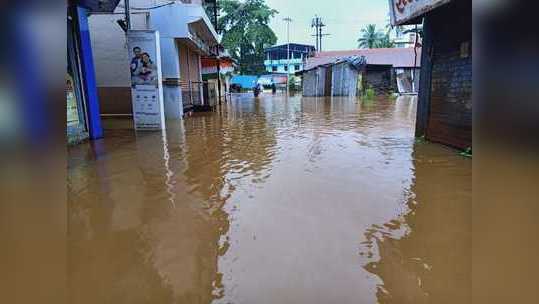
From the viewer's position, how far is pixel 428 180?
4.85m

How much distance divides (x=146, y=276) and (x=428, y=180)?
12.6ft

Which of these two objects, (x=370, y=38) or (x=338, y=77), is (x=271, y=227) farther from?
(x=370, y=38)

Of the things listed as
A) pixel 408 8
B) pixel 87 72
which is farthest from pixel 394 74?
pixel 87 72

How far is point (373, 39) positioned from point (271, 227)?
61939 millimetres

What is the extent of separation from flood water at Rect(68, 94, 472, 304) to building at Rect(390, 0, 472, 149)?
0.68 meters

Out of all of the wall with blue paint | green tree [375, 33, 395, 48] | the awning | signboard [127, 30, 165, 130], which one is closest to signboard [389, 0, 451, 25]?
signboard [127, 30, 165, 130]

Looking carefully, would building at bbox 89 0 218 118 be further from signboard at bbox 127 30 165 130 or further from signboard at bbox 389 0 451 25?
signboard at bbox 389 0 451 25

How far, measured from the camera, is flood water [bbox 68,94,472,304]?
95.0 inches
